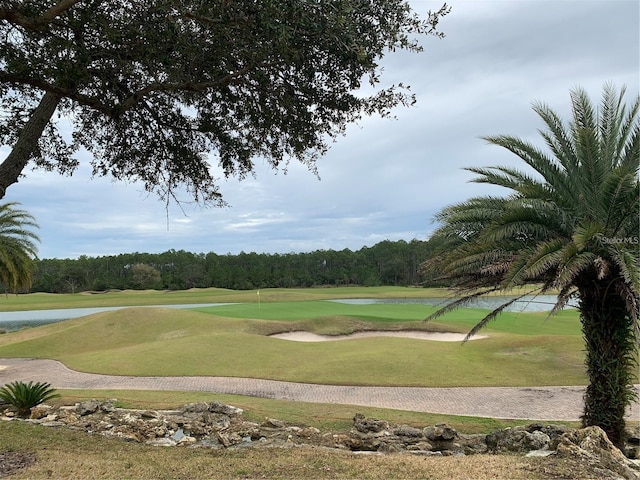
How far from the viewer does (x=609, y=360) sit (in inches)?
361

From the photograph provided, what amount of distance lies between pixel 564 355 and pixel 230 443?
1480 cm

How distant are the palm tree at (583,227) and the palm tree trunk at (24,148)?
7.56 m

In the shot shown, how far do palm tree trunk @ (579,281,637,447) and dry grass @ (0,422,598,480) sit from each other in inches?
145

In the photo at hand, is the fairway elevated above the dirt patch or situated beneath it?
situated beneath

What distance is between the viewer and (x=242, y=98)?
28.7 feet

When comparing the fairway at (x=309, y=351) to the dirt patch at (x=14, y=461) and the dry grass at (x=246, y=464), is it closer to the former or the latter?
the dry grass at (x=246, y=464)

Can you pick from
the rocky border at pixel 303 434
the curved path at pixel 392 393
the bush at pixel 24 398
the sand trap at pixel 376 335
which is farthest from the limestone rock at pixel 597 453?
the sand trap at pixel 376 335

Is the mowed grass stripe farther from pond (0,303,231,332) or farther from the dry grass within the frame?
pond (0,303,231,332)

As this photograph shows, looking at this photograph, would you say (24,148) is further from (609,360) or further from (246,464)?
(609,360)

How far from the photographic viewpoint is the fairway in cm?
1616

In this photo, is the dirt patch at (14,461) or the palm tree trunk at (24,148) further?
the palm tree trunk at (24,148)

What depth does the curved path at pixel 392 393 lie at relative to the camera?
40.0 ft

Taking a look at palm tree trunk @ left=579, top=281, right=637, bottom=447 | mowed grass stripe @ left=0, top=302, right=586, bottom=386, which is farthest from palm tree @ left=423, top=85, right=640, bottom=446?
mowed grass stripe @ left=0, top=302, right=586, bottom=386

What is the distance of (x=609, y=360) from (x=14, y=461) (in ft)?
34.0
